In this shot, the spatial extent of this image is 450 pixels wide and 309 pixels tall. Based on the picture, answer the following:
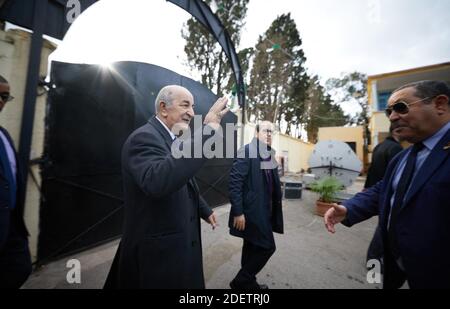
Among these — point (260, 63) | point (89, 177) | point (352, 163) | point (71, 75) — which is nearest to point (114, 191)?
point (89, 177)

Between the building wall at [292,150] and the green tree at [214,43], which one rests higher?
the green tree at [214,43]

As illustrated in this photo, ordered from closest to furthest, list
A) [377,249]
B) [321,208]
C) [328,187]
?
[377,249] → [328,187] → [321,208]

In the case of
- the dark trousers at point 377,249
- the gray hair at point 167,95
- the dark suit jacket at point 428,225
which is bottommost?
the dark trousers at point 377,249

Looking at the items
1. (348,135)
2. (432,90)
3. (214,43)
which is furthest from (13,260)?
(348,135)

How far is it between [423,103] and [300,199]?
6.68 metres

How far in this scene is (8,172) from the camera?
1424mm

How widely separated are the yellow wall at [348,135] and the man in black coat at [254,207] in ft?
60.7

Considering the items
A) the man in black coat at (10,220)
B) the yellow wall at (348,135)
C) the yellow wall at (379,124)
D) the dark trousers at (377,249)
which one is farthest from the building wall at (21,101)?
the yellow wall at (348,135)

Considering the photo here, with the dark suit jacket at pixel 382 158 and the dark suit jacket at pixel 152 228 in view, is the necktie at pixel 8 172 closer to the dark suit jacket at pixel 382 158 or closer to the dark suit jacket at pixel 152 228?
the dark suit jacket at pixel 152 228

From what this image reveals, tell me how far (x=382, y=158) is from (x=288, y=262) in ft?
7.12

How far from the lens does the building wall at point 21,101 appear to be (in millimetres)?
2236

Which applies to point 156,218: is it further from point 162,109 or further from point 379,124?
point 379,124

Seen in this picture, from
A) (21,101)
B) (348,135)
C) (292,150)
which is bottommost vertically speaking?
(21,101)

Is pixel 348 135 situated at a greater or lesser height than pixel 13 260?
greater
